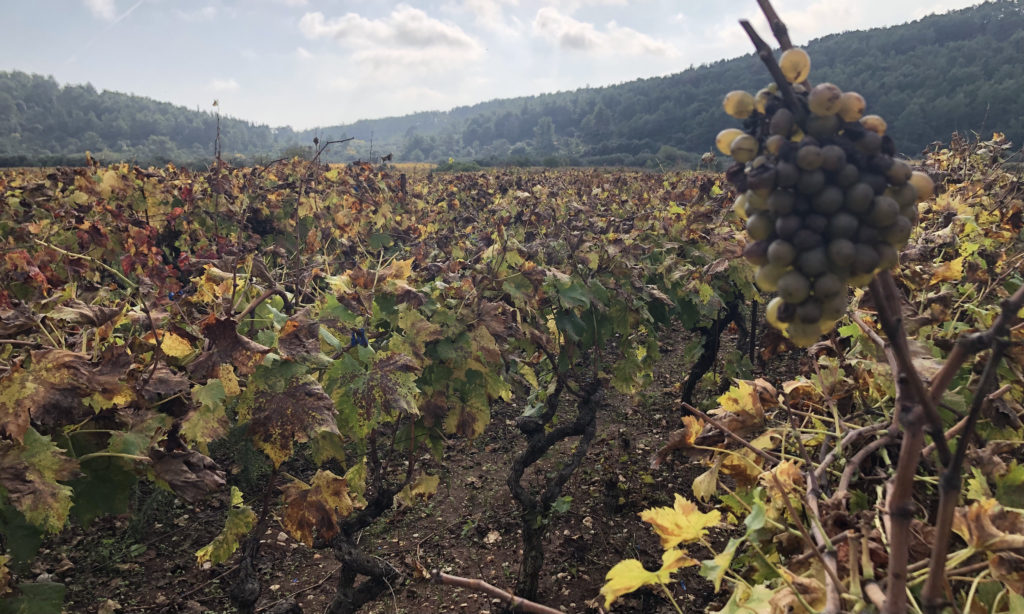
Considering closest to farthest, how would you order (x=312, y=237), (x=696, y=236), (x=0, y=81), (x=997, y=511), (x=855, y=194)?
1. (x=855, y=194)
2. (x=997, y=511)
3. (x=696, y=236)
4. (x=312, y=237)
5. (x=0, y=81)

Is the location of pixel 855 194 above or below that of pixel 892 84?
below

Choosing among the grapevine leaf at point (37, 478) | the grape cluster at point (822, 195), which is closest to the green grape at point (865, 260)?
the grape cluster at point (822, 195)

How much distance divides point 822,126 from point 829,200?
0.09 metres

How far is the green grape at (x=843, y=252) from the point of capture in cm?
68

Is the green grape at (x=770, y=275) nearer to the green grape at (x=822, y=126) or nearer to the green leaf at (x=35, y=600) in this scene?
the green grape at (x=822, y=126)

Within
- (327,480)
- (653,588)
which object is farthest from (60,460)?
(653,588)

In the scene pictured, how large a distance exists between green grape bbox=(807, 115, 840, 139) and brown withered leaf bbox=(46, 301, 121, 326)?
226 centimetres

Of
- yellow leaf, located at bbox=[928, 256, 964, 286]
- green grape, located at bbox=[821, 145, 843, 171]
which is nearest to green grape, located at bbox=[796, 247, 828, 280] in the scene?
green grape, located at bbox=[821, 145, 843, 171]

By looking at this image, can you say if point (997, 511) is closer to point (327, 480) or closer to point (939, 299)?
point (939, 299)

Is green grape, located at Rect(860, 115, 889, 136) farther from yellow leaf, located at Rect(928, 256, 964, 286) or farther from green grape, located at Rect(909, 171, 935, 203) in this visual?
yellow leaf, located at Rect(928, 256, 964, 286)

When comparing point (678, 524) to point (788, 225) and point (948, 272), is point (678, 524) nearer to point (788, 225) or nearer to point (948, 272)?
point (788, 225)

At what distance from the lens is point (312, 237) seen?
665cm

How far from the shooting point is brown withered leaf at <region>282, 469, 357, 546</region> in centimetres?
250

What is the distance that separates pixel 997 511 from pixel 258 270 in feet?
9.12
